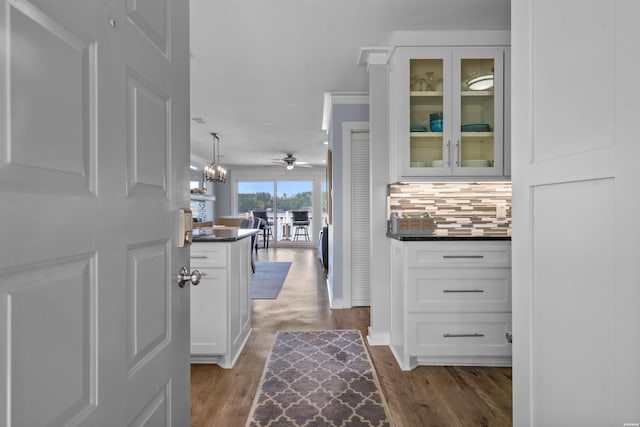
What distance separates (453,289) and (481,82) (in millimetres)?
1573

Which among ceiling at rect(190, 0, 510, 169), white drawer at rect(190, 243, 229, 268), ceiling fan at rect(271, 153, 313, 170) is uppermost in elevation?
ceiling at rect(190, 0, 510, 169)

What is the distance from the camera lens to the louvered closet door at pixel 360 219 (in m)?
4.35

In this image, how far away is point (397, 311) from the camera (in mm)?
2852

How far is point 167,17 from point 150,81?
224mm

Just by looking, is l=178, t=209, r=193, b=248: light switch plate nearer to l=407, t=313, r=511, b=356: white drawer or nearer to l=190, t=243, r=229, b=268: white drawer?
l=190, t=243, r=229, b=268: white drawer

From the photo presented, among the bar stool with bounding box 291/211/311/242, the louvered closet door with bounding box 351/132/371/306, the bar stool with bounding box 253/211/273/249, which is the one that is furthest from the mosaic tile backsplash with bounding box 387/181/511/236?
the bar stool with bounding box 253/211/273/249

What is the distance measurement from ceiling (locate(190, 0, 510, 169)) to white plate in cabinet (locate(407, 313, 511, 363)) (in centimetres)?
206

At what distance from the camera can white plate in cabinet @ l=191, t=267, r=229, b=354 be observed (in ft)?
8.46
